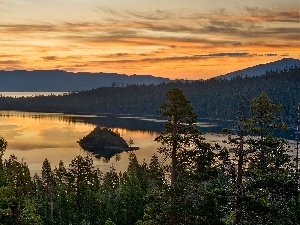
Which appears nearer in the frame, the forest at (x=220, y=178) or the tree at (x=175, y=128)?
the forest at (x=220, y=178)

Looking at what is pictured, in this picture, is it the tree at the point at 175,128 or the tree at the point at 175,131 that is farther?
the tree at the point at 175,128

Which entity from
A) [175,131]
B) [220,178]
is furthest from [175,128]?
[220,178]

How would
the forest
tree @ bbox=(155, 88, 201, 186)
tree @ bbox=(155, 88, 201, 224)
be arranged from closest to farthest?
the forest, tree @ bbox=(155, 88, 201, 224), tree @ bbox=(155, 88, 201, 186)

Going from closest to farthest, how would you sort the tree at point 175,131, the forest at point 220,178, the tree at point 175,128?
the forest at point 220,178
the tree at point 175,131
the tree at point 175,128

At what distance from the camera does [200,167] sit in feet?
80.4

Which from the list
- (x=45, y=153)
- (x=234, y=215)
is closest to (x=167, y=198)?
(x=234, y=215)

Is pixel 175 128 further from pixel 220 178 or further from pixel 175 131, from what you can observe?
pixel 220 178

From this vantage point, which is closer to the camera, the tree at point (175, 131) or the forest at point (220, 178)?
the forest at point (220, 178)

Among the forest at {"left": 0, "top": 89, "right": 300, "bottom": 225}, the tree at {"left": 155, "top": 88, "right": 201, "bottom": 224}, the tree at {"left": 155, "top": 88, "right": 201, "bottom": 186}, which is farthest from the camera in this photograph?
the tree at {"left": 155, "top": 88, "right": 201, "bottom": 186}

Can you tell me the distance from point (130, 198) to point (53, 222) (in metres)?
12.1

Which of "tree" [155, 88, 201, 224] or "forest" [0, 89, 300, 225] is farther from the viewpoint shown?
"tree" [155, 88, 201, 224]

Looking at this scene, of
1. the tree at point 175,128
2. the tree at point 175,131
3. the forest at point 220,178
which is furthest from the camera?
the tree at point 175,128

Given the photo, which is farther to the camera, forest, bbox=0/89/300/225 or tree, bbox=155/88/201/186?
tree, bbox=155/88/201/186

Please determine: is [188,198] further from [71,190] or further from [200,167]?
[71,190]
